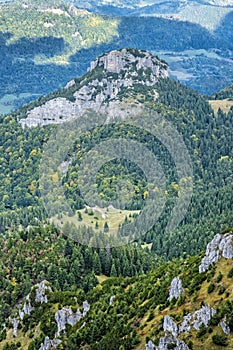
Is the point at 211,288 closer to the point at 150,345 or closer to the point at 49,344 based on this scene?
the point at 150,345

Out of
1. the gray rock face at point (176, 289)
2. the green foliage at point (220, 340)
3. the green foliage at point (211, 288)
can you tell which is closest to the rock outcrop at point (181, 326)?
the green foliage at point (220, 340)

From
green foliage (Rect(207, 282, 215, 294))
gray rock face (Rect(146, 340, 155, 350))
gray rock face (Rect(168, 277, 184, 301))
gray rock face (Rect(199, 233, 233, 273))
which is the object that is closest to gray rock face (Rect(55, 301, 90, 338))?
gray rock face (Rect(168, 277, 184, 301))

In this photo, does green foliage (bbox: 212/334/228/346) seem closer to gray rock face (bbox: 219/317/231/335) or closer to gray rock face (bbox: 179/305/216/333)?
gray rock face (bbox: 219/317/231/335)

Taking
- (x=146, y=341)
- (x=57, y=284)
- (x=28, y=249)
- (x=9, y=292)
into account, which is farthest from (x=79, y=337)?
(x=28, y=249)

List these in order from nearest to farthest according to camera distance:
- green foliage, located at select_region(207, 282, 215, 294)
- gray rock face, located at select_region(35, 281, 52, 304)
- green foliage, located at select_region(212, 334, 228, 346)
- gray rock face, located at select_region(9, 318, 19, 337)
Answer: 1. green foliage, located at select_region(212, 334, 228, 346)
2. green foliage, located at select_region(207, 282, 215, 294)
3. gray rock face, located at select_region(9, 318, 19, 337)
4. gray rock face, located at select_region(35, 281, 52, 304)

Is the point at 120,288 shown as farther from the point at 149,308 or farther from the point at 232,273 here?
the point at 232,273

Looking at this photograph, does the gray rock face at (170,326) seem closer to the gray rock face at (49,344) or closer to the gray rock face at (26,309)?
the gray rock face at (49,344)
